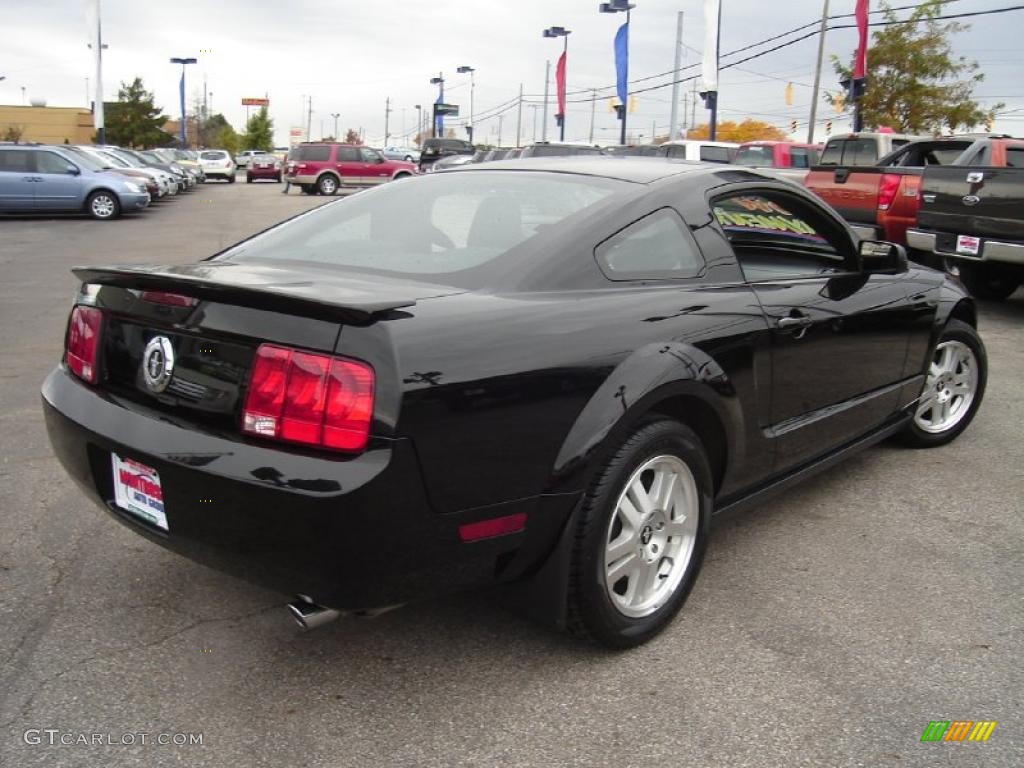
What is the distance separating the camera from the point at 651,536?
2.82 meters

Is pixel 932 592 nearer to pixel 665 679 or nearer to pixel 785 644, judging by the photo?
pixel 785 644

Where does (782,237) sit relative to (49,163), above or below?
below

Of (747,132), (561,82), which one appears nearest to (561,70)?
(561,82)

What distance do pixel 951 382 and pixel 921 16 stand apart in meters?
32.4

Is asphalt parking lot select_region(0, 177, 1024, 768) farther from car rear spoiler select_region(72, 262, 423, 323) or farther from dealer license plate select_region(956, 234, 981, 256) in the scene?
dealer license plate select_region(956, 234, 981, 256)

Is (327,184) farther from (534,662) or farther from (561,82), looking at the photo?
(534,662)

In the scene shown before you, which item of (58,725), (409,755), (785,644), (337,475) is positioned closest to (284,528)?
(337,475)

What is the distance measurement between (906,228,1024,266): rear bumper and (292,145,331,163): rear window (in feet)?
82.8

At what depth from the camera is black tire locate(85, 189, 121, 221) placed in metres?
19.6

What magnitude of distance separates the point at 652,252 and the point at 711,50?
82.7 ft

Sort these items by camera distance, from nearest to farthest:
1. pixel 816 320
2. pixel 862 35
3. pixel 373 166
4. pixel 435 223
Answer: pixel 435 223, pixel 816 320, pixel 862 35, pixel 373 166

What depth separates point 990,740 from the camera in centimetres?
238

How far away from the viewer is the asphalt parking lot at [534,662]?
2320mm

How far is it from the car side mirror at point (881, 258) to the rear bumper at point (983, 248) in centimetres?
480
